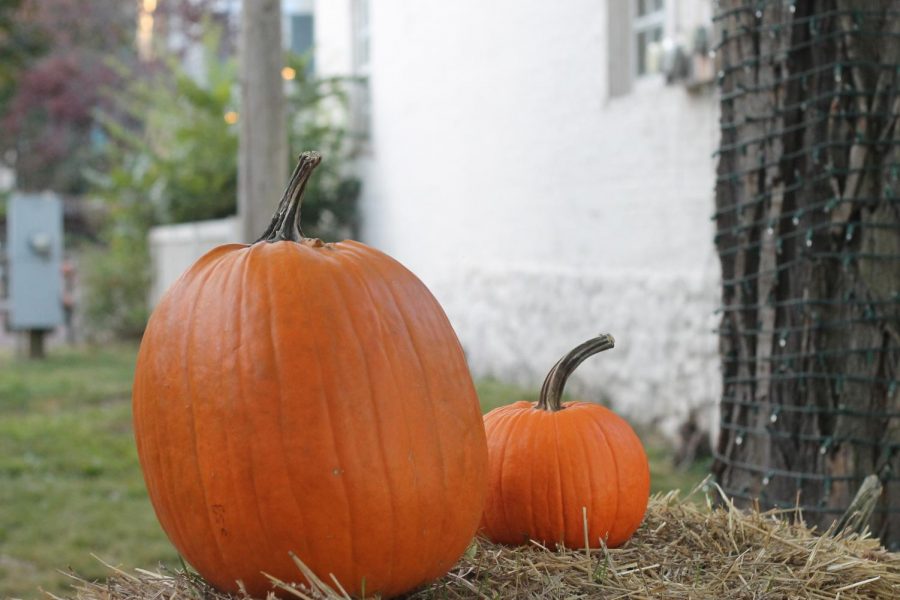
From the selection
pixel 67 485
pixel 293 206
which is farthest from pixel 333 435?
pixel 67 485

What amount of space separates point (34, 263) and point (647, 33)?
7206mm

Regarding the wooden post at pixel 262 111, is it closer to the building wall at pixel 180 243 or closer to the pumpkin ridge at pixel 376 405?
the building wall at pixel 180 243

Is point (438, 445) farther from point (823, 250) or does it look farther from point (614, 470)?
point (823, 250)

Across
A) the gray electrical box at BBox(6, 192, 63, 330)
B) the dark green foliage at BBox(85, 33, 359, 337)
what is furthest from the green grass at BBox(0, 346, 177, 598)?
the dark green foliage at BBox(85, 33, 359, 337)

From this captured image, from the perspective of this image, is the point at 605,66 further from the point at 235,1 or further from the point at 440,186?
the point at 235,1

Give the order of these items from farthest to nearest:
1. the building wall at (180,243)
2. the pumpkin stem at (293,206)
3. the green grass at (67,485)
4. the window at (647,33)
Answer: the building wall at (180,243)
the window at (647,33)
the green grass at (67,485)
the pumpkin stem at (293,206)

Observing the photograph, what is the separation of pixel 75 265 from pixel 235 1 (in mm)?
13194

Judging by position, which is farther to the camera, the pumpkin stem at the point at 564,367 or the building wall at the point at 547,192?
the building wall at the point at 547,192

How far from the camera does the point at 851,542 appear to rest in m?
2.03

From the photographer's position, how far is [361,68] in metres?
11.8

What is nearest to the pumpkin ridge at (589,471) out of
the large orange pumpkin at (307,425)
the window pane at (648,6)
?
the large orange pumpkin at (307,425)

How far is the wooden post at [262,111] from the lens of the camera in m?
5.93

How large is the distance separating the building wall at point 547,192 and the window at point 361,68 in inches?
8.4

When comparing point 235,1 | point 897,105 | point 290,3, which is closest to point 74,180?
point 235,1
